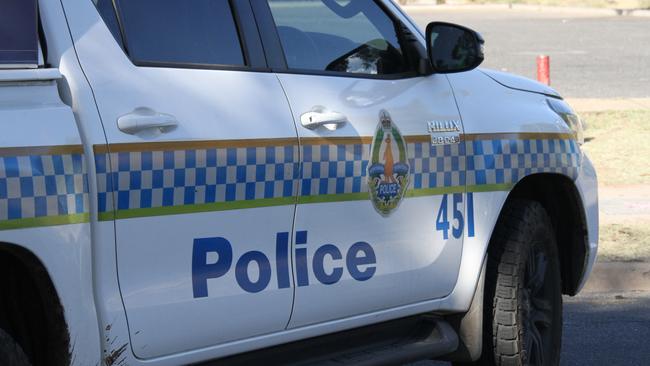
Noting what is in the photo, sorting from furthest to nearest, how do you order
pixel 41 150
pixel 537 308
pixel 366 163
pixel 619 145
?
1. pixel 619 145
2. pixel 537 308
3. pixel 366 163
4. pixel 41 150

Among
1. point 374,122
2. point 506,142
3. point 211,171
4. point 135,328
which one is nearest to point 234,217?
point 211,171

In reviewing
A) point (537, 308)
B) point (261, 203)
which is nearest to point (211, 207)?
point (261, 203)

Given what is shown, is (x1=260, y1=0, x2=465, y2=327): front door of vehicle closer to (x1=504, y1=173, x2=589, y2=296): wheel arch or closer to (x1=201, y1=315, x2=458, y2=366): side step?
(x1=201, y1=315, x2=458, y2=366): side step

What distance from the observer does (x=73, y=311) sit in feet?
11.4

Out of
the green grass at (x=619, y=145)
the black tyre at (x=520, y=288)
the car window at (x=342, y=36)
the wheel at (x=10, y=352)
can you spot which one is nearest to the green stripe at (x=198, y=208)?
the wheel at (x=10, y=352)

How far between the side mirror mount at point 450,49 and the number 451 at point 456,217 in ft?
1.57

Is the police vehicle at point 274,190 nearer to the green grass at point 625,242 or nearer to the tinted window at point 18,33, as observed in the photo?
the tinted window at point 18,33

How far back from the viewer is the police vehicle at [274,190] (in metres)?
3.47

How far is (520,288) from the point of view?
5012 millimetres

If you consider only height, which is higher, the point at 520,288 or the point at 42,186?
the point at 42,186

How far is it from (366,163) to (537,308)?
129 centimetres

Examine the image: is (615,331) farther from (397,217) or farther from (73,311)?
(73,311)

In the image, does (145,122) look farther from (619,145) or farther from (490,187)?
(619,145)

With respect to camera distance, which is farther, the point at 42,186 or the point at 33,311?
the point at 33,311
